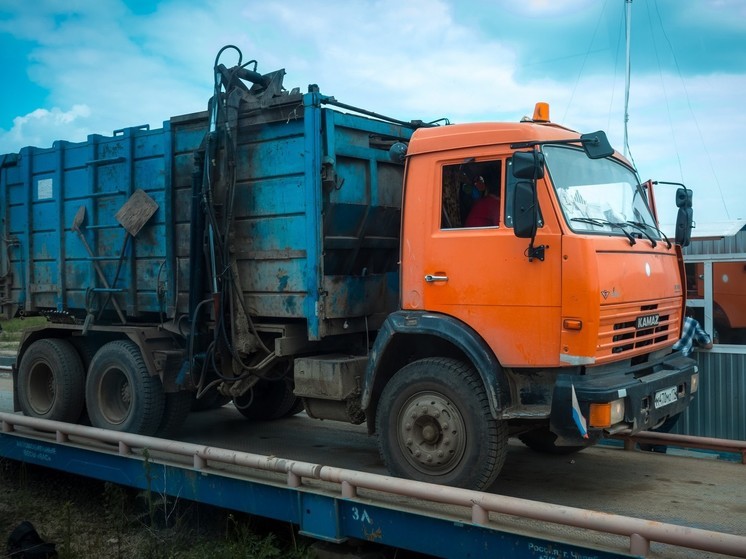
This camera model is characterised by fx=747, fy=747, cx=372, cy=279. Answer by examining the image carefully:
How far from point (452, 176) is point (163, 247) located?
299cm

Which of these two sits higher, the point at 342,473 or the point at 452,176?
the point at 452,176

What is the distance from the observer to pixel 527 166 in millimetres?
4398

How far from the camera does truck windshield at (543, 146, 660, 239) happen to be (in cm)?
475

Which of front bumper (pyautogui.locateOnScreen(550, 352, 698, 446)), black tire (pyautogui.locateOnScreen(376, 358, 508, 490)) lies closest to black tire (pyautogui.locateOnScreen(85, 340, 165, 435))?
black tire (pyautogui.locateOnScreen(376, 358, 508, 490))

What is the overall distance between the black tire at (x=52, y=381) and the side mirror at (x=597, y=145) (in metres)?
5.31

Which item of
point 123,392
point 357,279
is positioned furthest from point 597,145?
point 123,392

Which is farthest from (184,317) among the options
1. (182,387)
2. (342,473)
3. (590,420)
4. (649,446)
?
(649,446)

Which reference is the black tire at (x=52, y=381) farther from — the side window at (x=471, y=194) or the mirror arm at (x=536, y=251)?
the mirror arm at (x=536, y=251)

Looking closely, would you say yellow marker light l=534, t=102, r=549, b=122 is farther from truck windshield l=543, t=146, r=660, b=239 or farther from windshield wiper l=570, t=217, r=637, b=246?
windshield wiper l=570, t=217, r=637, b=246

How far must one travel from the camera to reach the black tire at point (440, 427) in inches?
183

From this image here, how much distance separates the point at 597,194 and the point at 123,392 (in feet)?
15.2

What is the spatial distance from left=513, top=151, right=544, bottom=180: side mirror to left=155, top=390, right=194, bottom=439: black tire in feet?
12.5

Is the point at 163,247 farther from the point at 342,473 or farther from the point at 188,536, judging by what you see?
the point at 342,473

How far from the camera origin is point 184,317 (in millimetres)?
6570
